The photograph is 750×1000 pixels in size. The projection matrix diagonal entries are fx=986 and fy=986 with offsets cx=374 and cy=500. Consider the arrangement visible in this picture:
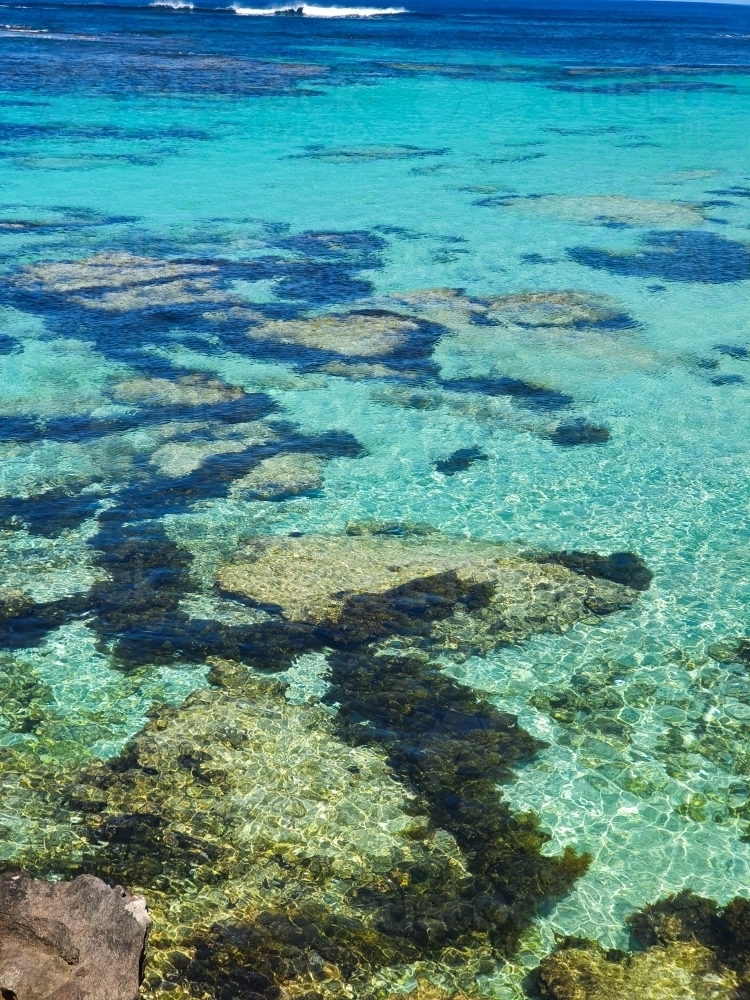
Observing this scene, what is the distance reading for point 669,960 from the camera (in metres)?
5.81

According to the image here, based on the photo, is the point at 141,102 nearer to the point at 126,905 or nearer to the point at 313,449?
the point at 313,449

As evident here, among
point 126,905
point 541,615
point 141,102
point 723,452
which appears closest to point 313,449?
point 541,615

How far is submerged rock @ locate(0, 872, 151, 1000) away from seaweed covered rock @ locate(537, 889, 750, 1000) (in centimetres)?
236

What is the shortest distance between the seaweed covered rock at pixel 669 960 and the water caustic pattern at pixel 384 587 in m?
0.02

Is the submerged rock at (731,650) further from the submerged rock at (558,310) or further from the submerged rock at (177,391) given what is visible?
the submerged rock at (558,310)

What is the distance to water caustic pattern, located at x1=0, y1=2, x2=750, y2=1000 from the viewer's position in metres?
6.14

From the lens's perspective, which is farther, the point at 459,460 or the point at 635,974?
the point at 459,460

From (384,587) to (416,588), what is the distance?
299 millimetres

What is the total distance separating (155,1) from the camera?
338ft

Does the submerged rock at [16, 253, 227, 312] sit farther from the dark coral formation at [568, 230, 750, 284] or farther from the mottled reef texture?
the mottled reef texture

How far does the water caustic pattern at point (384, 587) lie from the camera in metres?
6.14

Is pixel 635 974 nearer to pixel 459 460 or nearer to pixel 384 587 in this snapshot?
pixel 384 587

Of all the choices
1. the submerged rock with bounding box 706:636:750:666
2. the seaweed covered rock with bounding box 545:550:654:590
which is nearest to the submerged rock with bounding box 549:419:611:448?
the seaweed covered rock with bounding box 545:550:654:590

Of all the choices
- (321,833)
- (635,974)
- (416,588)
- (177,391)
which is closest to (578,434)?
(416,588)
